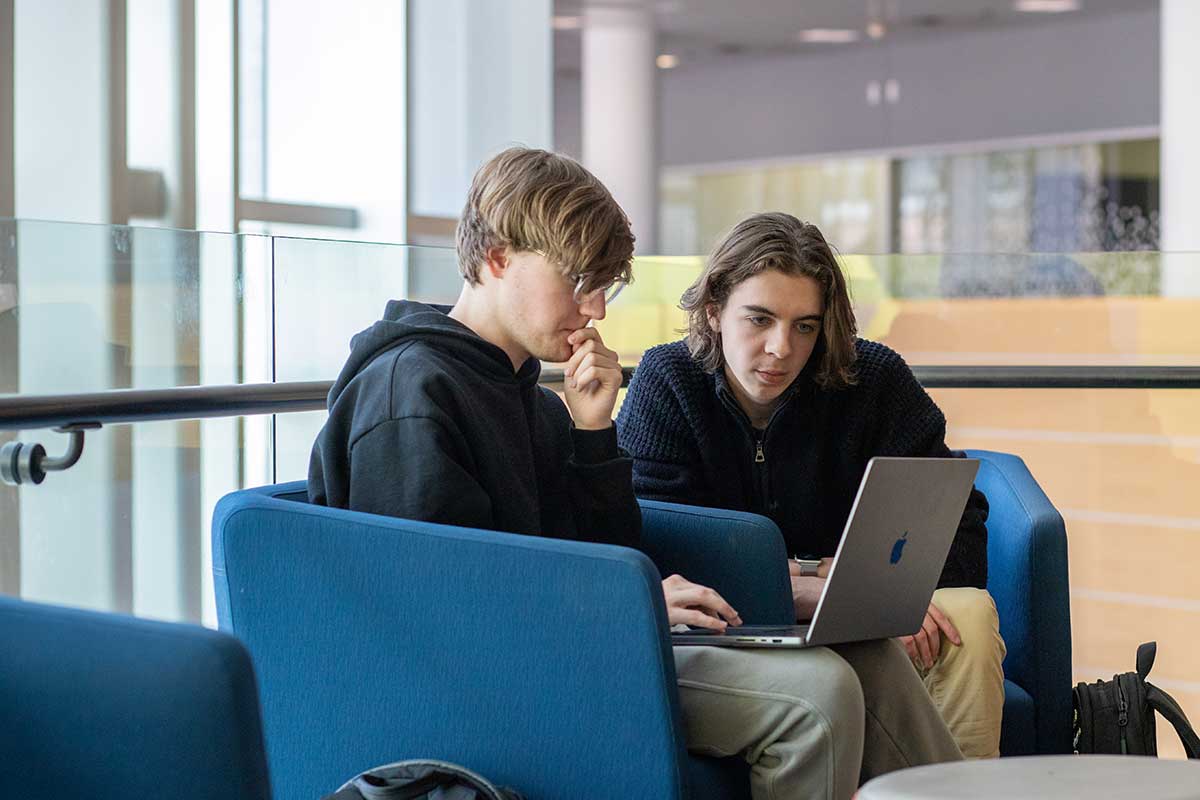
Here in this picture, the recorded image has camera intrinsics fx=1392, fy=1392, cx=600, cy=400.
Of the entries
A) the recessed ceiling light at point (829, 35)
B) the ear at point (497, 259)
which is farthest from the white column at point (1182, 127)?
the recessed ceiling light at point (829, 35)

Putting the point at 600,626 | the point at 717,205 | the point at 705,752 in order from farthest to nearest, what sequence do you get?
the point at 717,205 < the point at 705,752 < the point at 600,626

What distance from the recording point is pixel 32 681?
117cm

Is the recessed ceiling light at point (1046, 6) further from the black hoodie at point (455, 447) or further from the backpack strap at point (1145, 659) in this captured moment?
the black hoodie at point (455, 447)

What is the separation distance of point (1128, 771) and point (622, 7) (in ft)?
27.8

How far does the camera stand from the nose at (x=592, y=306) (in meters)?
1.87

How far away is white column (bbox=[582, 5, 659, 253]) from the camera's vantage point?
9.37m

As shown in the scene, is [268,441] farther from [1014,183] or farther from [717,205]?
[717,205]

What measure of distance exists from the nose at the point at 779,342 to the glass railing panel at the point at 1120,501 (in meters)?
1.56

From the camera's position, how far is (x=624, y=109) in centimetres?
936

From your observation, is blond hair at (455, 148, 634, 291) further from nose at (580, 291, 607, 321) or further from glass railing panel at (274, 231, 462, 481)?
glass railing panel at (274, 231, 462, 481)

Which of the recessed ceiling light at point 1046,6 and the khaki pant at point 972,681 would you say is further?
the recessed ceiling light at point 1046,6

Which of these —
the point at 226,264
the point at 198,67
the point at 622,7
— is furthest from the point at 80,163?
the point at 622,7

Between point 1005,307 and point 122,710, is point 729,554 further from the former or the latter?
point 1005,307

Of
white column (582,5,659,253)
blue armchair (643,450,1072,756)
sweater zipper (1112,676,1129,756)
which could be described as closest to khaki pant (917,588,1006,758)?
blue armchair (643,450,1072,756)
